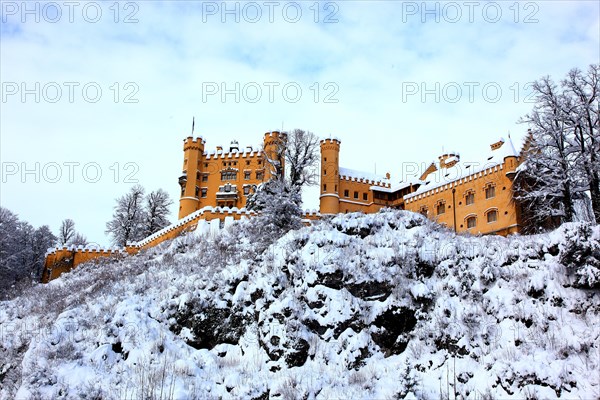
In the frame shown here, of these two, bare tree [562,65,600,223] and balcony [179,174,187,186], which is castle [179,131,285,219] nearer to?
balcony [179,174,187,186]

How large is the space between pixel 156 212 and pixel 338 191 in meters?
21.9

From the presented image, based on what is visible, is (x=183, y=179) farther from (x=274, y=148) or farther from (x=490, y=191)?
(x=490, y=191)

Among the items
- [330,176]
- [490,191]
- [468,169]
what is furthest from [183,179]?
[490,191]

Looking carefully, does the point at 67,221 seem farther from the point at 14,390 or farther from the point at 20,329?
the point at 14,390

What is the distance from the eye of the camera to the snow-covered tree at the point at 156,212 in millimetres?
59031

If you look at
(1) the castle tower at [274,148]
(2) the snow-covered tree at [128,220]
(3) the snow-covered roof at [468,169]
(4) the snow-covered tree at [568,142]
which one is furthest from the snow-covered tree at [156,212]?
(4) the snow-covered tree at [568,142]

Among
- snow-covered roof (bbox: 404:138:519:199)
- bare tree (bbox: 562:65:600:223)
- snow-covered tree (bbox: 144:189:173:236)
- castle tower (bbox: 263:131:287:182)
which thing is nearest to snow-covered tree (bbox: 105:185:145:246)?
snow-covered tree (bbox: 144:189:173:236)

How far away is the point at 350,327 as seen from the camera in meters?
17.3

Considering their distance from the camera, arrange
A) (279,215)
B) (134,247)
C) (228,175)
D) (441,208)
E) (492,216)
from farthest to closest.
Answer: (228,175), (134,247), (441,208), (492,216), (279,215)

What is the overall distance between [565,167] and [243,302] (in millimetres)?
21578

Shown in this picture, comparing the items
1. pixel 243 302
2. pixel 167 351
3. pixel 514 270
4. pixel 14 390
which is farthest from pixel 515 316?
pixel 14 390

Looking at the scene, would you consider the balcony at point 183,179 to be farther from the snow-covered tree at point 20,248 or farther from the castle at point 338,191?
the snow-covered tree at point 20,248

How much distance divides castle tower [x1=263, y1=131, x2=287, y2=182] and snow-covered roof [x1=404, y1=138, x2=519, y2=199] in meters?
15.5

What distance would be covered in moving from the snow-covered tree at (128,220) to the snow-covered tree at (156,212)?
675 mm
